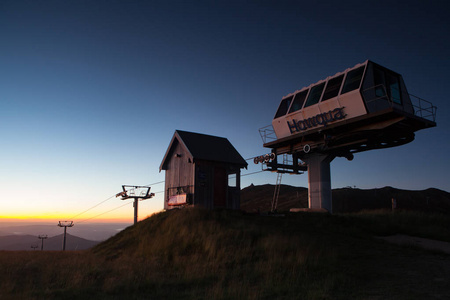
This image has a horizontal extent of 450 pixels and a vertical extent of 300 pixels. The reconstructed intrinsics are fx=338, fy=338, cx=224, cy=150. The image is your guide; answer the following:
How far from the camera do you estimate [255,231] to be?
1770 cm

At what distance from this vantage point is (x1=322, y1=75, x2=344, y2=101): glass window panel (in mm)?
23781

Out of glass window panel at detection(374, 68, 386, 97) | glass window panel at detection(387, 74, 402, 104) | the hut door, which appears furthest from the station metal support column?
the hut door

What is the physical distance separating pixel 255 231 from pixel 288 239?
2.32 meters

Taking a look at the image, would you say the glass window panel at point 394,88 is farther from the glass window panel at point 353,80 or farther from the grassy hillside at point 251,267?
the grassy hillside at point 251,267

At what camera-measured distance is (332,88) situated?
24.2 metres

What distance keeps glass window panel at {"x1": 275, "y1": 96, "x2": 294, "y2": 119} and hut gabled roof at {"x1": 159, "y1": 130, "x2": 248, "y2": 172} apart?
4.88m

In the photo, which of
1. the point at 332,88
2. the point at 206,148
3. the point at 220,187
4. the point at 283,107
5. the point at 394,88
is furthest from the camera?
the point at 283,107

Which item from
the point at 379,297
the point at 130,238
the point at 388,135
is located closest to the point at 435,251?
the point at 379,297

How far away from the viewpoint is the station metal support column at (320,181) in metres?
26.5

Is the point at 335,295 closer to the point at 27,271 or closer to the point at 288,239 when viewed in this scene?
the point at 288,239

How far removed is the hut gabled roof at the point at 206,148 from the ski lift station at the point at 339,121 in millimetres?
3792

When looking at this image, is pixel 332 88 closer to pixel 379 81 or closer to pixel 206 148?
pixel 379 81

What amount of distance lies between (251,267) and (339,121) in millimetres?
14139

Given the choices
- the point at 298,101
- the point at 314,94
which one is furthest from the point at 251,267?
the point at 298,101
